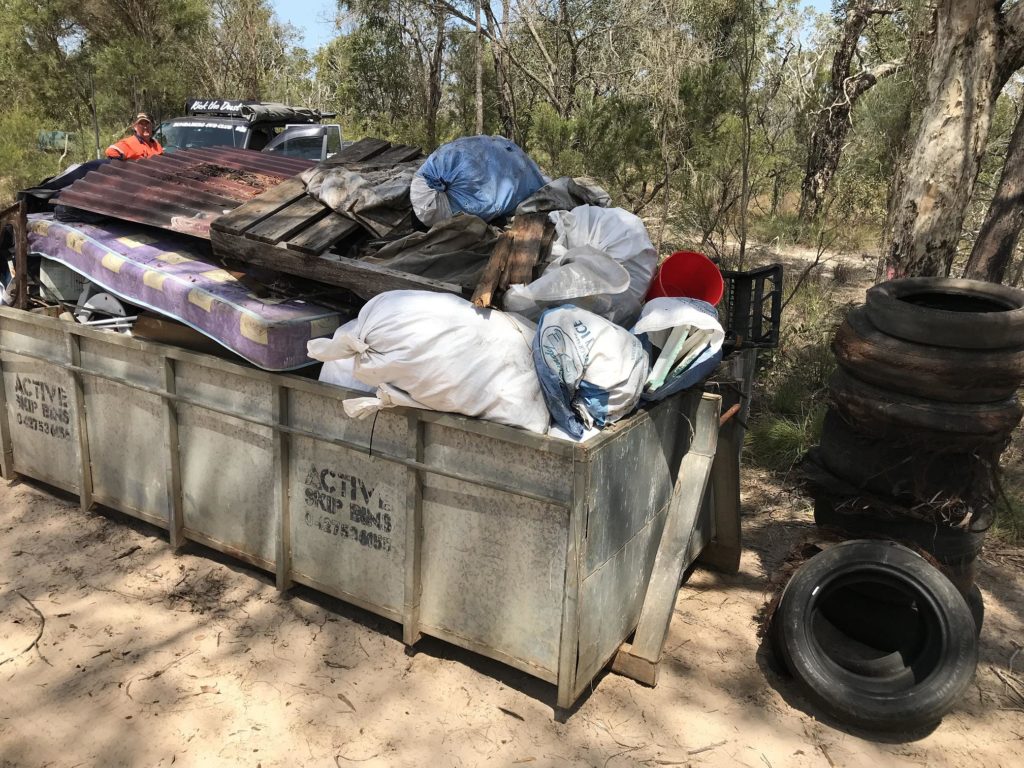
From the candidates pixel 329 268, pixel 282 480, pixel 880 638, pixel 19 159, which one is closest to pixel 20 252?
pixel 329 268

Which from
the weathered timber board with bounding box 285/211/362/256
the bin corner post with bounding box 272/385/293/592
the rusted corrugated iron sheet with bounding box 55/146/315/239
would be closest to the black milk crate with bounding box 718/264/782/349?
the weathered timber board with bounding box 285/211/362/256

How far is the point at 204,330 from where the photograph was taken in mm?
3512

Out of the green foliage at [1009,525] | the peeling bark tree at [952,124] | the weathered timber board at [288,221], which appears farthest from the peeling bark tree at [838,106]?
the weathered timber board at [288,221]

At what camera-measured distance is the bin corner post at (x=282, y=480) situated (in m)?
3.40

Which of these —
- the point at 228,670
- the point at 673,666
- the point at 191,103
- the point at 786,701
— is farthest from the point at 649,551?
Answer: the point at 191,103

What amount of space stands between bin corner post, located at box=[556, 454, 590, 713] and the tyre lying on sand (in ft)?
3.02

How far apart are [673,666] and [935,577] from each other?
109 centimetres

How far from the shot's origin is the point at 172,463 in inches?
152

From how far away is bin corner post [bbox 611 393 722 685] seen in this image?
3.23 metres

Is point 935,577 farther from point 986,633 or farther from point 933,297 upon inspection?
point 933,297

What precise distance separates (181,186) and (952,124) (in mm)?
4526

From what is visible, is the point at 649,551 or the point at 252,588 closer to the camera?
the point at 649,551

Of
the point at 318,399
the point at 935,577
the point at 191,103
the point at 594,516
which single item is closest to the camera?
the point at 594,516

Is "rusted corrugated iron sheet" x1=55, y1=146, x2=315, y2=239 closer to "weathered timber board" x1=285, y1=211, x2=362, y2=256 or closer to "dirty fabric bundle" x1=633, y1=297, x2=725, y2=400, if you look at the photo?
"weathered timber board" x1=285, y1=211, x2=362, y2=256
